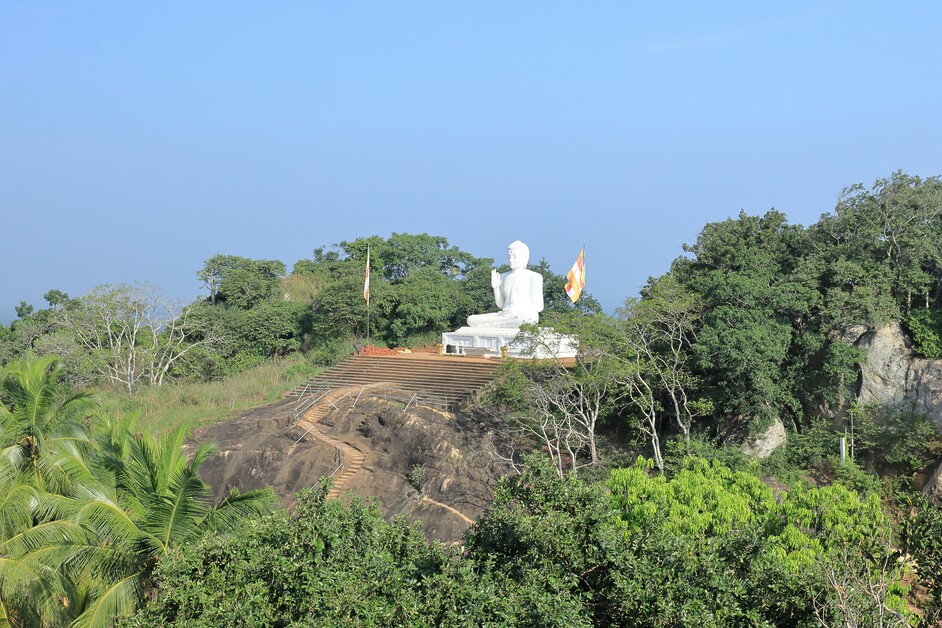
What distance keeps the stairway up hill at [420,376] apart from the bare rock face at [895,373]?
11.5m

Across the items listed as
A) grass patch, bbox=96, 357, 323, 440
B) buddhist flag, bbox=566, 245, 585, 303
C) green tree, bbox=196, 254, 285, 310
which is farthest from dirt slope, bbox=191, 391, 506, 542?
green tree, bbox=196, 254, 285, 310

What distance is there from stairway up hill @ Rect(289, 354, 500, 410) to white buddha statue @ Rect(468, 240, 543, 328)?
266 centimetres

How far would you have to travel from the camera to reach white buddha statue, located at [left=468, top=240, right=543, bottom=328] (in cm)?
3241

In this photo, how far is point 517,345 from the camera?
2959 cm

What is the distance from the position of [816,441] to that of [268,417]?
1743 centimetres

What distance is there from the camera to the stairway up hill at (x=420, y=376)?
87.9 ft

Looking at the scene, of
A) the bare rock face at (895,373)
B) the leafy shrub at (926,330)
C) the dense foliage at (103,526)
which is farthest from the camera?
the leafy shrub at (926,330)

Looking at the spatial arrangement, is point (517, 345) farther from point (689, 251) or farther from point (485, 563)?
point (485, 563)

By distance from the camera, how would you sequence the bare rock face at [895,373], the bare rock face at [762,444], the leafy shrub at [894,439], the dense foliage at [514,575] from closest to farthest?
the dense foliage at [514,575]
the leafy shrub at [894,439]
the bare rock face at [895,373]
the bare rock face at [762,444]

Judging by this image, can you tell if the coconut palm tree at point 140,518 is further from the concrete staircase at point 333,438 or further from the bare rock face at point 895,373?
the bare rock face at point 895,373

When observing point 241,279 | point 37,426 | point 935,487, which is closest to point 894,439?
point 935,487

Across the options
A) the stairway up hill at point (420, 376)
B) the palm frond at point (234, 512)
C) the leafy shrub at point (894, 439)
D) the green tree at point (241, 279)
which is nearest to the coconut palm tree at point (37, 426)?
the palm frond at point (234, 512)

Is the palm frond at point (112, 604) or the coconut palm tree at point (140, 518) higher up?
the coconut palm tree at point (140, 518)

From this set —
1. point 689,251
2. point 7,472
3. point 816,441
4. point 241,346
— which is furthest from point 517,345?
point 7,472
